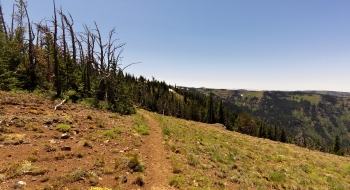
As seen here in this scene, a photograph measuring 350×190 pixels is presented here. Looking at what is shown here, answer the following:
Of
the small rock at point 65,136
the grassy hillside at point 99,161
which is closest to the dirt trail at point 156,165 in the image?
the grassy hillside at point 99,161

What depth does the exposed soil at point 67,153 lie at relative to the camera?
746 centimetres

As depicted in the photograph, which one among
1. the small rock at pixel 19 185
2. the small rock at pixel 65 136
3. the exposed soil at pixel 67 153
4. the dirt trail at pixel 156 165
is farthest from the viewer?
the small rock at pixel 65 136

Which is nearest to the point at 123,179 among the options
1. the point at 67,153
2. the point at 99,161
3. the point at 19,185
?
the point at 99,161

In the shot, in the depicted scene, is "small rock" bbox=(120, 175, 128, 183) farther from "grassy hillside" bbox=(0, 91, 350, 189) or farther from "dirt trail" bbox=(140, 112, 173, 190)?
"dirt trail" bbox=(140, 112, 173, 190)

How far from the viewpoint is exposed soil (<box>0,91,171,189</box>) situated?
7.46 m

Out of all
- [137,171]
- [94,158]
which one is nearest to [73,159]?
[94,158]

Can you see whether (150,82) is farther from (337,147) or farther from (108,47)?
(337,147)

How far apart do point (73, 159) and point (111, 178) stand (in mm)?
2629

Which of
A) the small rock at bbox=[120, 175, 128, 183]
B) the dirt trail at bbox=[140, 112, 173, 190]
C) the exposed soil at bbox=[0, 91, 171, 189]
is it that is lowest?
the dirt trail at bbox=[140, 112, 173, 190]

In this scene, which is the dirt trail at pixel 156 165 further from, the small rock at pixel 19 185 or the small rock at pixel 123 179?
the small rock at pixel 19 185

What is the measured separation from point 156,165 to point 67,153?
510 cm

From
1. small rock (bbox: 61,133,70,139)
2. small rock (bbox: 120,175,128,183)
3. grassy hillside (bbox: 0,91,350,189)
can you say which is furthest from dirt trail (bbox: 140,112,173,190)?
small rock (bbox: 61,133,70,139)

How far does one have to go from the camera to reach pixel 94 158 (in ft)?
32.9

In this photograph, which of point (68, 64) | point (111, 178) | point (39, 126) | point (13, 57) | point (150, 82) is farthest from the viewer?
point (150, 82)
